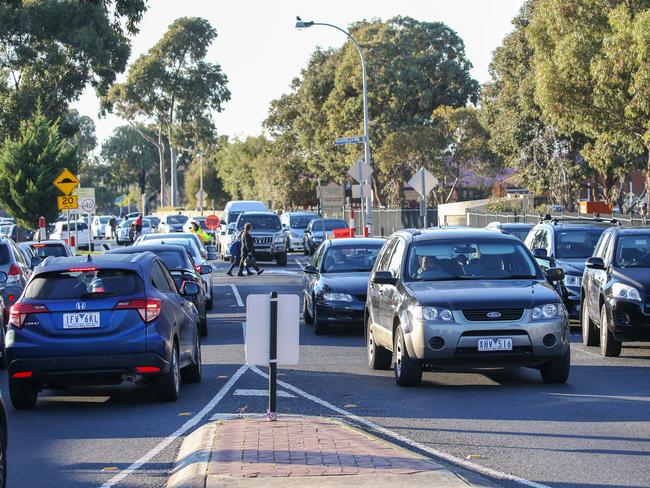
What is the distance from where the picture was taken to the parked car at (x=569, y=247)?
21359 millimetres

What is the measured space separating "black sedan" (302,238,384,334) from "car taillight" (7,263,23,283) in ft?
16.1

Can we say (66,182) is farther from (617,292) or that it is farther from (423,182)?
(617,292)

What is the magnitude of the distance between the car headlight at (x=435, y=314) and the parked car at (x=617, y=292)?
383 centimetres

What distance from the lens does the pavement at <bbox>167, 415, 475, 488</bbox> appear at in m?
8.08

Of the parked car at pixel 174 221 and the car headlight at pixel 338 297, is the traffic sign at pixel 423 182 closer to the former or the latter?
the car headlight at pixel 338 297

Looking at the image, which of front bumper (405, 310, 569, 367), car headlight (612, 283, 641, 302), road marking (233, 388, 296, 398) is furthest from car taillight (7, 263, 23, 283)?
car headlight (612, 283, 641, 302)

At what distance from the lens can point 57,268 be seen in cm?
1277

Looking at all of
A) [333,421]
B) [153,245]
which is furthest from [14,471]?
[153,245]

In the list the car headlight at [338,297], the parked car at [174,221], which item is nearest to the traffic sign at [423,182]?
the car headlight at [338,297]

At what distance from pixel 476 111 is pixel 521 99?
59.3 ft

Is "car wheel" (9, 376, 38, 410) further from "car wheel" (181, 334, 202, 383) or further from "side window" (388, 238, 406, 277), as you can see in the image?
"side window" (388, 238, 406, 277)

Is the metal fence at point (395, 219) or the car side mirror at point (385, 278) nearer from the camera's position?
the car side mirror at point (385, 278)

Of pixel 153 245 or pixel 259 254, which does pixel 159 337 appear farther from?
pixel 259 254

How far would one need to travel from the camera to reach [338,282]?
2077cm
